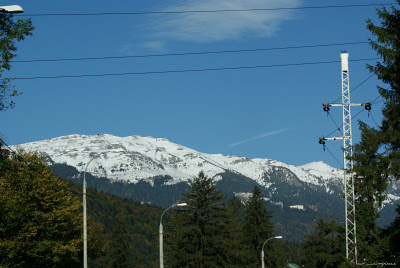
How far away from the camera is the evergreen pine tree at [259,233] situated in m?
97.3

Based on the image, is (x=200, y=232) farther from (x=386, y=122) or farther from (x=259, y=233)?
(x=386, y=122)

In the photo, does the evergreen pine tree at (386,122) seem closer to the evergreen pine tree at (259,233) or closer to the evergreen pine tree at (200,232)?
the evergreen pine tree at (200,232)

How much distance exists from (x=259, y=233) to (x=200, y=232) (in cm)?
2752

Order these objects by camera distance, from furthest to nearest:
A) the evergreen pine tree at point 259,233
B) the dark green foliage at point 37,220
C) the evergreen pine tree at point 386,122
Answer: the evergreen pine tree at point 259,233 → the dark green foliage at point 37,220 → the evergreen pine tree at point 386,122

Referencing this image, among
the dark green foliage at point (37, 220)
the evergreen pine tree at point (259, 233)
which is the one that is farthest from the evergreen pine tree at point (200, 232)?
the evergreen pine tree at point (259, 233)

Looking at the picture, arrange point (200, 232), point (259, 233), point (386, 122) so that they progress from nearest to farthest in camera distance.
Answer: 1. point (386, 122)
2. point (200, 232)
3. point (259, 233)

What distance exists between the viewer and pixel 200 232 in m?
74.4

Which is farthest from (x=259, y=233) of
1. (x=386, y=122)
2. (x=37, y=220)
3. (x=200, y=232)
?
(x=386, y=122)

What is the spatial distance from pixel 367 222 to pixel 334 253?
12214 mm

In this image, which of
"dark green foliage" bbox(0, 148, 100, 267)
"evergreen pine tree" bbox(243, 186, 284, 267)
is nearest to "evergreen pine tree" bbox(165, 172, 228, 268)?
"dark green foliage" bbox(0, 148, 100, 267)

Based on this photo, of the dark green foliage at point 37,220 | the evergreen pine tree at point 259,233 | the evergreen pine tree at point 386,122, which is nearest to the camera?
the evergreen pine tree at point 386,122

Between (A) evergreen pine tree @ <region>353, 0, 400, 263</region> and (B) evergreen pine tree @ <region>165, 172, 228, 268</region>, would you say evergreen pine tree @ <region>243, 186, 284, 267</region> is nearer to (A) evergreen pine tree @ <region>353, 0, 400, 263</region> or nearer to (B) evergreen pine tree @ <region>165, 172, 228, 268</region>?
(B) evergreen pine tree @ <region>165, 172, 228, 268</region>

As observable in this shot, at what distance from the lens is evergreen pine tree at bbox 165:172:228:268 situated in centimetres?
7406

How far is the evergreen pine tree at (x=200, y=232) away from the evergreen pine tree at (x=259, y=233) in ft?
69.1
